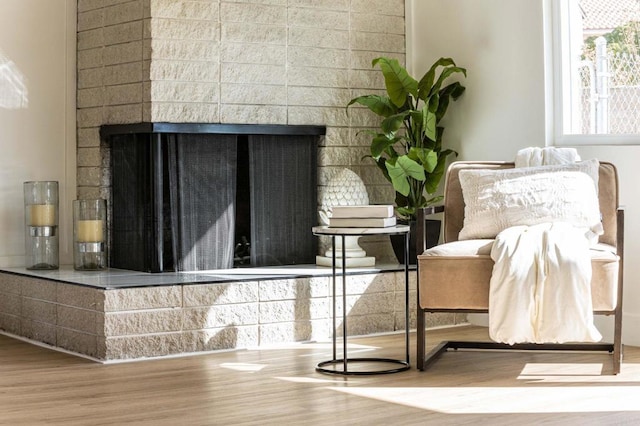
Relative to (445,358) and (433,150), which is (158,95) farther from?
(445,358)

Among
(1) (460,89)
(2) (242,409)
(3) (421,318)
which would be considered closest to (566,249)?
(3) (421,318)

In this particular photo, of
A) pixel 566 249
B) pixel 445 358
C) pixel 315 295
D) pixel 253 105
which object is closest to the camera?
pixel 566 249

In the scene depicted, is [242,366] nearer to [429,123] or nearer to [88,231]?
[88,231]

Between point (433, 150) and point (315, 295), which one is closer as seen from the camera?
point (315, 295)

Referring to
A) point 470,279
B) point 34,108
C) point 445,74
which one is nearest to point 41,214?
point 34,108

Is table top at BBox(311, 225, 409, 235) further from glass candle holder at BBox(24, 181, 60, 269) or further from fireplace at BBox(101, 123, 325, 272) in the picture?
glass candle holder at BBox(24, 181, 60, 269)

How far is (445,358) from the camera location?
457 cm

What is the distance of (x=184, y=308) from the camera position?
15.5 ft

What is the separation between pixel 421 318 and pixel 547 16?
1922 millimetres

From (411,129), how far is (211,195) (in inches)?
47.2

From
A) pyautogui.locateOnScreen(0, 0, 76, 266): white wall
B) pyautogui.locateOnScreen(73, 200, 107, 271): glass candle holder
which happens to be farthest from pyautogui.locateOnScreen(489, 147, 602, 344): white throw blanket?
pyautogui.locateOnScreen(0, 0, 76, 266): white wall

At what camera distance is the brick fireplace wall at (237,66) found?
5219 millimetres

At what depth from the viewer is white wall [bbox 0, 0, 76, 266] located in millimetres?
5531

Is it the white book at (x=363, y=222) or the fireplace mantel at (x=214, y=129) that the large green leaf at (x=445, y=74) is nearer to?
the fireplace mantel at (x=214, y=129)
